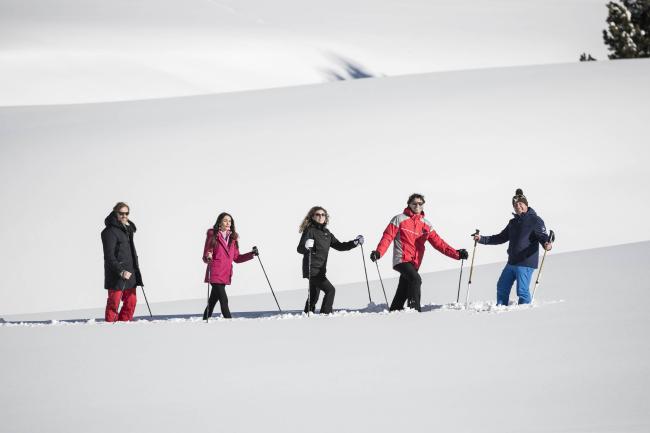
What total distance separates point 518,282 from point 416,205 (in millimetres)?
1182

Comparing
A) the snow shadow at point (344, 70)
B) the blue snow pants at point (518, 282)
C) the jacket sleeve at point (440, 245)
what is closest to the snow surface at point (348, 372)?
the blue snow pants at point (518, 282)

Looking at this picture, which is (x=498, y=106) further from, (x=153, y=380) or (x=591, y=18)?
(x=591, y=18)

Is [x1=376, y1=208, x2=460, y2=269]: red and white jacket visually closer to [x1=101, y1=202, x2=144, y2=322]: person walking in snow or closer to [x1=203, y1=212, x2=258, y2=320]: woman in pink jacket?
[x1=203, y1=212, x2=258, y2=320]: woman in pink jacket

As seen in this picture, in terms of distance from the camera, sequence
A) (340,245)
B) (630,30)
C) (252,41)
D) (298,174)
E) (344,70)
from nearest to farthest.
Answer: (340,245) < (298,174) < (630,30) < (344,70) < (252,41)

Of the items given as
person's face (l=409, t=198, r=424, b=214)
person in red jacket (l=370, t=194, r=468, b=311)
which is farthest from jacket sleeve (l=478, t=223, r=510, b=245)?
person's face (l=409, t=198, r=424, b=214)

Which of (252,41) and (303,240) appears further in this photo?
(252,41)

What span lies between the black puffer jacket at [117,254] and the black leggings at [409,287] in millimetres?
2521

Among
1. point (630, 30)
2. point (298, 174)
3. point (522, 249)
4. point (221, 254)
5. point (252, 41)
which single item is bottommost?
point (522, 249)

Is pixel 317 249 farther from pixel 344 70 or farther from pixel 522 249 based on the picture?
pixel 344 70

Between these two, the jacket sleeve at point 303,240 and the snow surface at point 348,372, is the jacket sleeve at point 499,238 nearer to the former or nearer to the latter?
the snow surface at point 348,372

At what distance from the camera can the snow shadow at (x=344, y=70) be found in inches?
2070

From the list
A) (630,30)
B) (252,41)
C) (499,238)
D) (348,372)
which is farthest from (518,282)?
(252,41)

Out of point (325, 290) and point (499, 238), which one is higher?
point (499, 238)

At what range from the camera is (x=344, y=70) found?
5509cm
